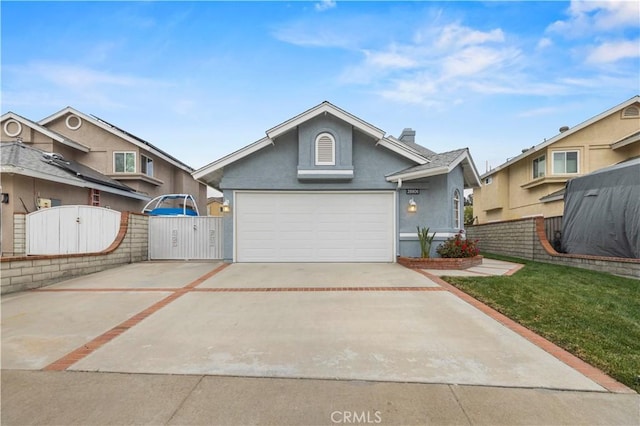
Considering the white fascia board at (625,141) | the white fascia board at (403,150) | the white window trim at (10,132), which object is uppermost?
the white window trim at (10,132)

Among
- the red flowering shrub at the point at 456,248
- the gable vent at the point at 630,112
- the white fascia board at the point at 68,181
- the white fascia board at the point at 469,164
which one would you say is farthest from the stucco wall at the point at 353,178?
the gable vent at the point at 630,112

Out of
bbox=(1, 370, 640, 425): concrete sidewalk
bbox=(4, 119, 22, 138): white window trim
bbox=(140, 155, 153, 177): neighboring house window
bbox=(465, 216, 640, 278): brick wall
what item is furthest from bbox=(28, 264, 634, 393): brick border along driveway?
bbox=(4, 119, 22, 138): white window trim

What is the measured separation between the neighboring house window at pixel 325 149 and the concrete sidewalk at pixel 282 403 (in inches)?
319

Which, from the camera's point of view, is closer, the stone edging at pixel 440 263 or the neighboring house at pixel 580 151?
the stone edging at pixel 440 263

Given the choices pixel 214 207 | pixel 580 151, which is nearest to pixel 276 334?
pixel 580 151

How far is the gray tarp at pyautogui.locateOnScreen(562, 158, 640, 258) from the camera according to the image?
8.65 m

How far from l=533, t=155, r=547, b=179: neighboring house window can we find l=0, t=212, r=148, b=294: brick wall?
20.6 metres

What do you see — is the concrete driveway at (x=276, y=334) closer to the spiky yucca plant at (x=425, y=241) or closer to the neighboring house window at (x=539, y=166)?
the spiky yucca plant at (x=425, y=241)

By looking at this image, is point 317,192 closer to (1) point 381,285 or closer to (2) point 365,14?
(1) point 381,285

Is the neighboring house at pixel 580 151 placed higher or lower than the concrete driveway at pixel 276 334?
higher

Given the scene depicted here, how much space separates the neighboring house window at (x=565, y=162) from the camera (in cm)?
1712

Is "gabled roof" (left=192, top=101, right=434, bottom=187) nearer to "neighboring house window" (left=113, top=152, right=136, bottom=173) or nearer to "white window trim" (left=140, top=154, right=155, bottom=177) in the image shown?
"neighboring house window" (left=113, top=152, right=136, bottom=173)

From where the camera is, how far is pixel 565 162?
17.2 meters

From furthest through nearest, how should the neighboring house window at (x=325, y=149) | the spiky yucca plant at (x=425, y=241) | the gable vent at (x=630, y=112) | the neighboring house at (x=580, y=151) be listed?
1. the gable vent at (x=630, y=112)
2. the neighboring house at (x=580, y=151)
3. the neighboring house window at (x=325, y=149)
4. the spiky yucca plant at (x=425, y=241)
